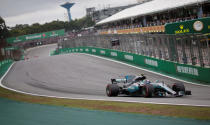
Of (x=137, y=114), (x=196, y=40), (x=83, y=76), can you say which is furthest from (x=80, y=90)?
(x=137, y=114)

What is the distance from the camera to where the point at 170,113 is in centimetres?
841

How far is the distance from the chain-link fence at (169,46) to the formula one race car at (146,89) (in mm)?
3775

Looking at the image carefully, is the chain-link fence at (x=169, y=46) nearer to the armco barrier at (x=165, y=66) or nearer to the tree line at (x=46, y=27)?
the armco barrier at (x=165, y=66)

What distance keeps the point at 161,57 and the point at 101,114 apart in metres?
11.6

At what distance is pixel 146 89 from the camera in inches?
439

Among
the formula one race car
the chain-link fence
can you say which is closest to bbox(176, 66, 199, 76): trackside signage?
the chain-link fence

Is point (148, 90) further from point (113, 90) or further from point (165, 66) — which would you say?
point (165, 66)

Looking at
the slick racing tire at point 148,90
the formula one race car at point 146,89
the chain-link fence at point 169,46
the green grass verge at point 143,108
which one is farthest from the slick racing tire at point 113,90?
the chain-link fence at point 169,46

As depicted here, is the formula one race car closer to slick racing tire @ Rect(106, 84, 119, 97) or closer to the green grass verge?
slick racing tire @ Rect(106, 84, 119, 97)

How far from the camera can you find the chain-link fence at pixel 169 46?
579 inches

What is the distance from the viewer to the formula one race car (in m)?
10.9

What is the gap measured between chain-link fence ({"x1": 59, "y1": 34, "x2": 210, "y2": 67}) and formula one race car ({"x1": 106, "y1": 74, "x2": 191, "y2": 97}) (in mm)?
3775

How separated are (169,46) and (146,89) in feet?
A: 25.2

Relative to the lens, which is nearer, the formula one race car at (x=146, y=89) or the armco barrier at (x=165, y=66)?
the formula one race car at (x=146, y=89)
